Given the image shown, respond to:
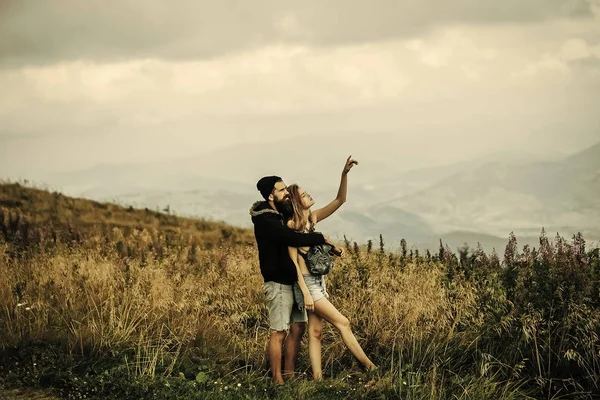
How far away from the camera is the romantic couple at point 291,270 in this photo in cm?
677

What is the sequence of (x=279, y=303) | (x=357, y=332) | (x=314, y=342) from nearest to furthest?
(x=279, y=303), (x=314, y=342), (x=357, y=332)

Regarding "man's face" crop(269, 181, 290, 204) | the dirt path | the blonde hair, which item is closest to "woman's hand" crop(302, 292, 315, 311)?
the blonde hair

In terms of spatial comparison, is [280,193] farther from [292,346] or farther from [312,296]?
[292,346]

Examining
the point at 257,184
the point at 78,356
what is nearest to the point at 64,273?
the point at 78,356

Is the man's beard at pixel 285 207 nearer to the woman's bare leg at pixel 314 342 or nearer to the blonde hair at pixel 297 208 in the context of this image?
the blonde hair at pixel 297 208

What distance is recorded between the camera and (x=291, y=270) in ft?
22.6

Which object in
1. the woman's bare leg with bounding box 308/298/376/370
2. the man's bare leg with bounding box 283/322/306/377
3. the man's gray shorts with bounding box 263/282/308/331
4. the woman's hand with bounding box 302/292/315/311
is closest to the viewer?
the woman's hand with bounding box 302/292/315/311

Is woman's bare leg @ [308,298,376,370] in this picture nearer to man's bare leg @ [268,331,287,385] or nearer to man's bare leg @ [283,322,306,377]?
man's bare leg @ [283,322,306,377]

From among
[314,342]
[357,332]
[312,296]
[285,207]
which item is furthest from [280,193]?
[357,332]

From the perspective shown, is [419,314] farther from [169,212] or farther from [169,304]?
[169,212]

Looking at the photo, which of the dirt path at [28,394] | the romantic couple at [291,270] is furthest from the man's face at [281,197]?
the dirt path at [28,394]

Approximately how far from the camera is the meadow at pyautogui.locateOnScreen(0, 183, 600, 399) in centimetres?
691

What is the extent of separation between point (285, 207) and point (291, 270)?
24.6 inches

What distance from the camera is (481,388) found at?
6684 millimetres
